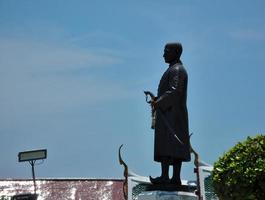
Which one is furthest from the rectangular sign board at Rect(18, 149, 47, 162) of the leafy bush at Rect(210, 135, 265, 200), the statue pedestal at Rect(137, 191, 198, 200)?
the statue pedestal at Rect(137, 191, 198, 200)

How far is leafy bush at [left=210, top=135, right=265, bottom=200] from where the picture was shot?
11.7 metres

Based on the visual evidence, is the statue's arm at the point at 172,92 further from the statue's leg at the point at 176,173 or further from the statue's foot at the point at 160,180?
the statue's foot at the point at 160,180

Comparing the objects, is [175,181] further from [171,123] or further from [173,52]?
[173,52]

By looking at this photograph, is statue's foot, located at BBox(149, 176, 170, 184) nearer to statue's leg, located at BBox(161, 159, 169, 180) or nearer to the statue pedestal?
statue's leg, located at BBox(161, 159, 169, 180)

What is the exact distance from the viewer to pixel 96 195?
1206 inches

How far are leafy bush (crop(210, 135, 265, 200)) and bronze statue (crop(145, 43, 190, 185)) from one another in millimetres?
1563

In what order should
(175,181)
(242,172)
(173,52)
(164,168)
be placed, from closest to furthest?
(175,181)
(164,168)
(173,52)
(242,172)

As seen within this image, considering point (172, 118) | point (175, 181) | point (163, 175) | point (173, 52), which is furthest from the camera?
point (173, 52)

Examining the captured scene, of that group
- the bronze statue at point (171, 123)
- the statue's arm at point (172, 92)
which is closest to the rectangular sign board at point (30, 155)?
the bronze statue at point (171, 123)

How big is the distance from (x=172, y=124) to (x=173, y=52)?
4.77 ft

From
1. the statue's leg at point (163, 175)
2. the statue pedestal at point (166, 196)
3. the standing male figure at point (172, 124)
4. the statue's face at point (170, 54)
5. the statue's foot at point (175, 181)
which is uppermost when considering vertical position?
the statue's face at point (170, 54)

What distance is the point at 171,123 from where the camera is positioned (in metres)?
11.0

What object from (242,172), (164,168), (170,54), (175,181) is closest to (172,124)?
(164,168)

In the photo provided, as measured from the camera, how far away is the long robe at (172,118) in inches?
427
